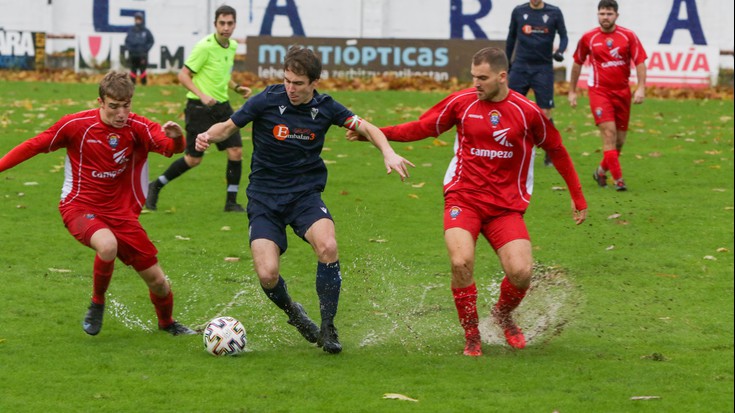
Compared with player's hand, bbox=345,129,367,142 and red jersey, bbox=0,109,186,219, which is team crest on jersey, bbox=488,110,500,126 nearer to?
player's hand, bbox=345,129,367,142

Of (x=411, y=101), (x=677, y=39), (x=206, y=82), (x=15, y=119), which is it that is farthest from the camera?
(x=677, y=39)

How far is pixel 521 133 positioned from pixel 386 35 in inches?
1005

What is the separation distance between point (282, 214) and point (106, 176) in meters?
1.21

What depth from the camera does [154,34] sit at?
31.6m

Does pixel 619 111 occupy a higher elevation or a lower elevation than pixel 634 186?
higher

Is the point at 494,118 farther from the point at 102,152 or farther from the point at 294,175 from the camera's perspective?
the point at 102,152

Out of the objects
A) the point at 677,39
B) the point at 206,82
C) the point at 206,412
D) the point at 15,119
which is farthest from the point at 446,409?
the point at 677,39

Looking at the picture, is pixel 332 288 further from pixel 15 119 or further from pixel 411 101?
pixel 411 101

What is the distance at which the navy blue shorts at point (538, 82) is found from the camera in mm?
14906

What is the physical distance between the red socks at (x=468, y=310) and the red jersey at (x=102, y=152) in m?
2.06

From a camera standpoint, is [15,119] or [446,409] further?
[15,119]

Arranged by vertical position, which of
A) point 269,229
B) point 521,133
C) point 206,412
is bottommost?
point 206,412

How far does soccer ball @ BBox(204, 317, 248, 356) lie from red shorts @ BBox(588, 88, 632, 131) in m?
7.36

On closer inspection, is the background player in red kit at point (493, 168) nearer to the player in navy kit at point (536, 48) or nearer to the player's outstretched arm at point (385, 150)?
the player's outstretched arm at point (385, 150)
